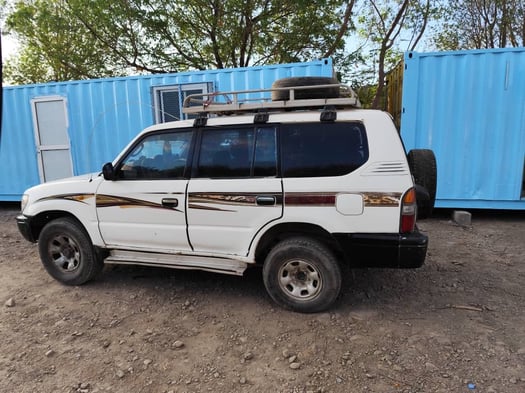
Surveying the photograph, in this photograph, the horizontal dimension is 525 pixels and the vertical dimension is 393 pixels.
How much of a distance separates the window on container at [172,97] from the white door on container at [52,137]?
2098 mm

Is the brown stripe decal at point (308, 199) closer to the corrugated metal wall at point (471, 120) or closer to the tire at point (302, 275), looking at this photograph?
the tire at point (302, 275)

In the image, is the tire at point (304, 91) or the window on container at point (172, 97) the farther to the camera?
the window on container at point (172, 97)

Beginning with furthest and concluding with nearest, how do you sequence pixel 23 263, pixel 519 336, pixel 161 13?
pixel 161 13, pixel 23 263, pixel 519 336

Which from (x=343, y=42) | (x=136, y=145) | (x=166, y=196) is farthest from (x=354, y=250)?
(x=343, y=42)

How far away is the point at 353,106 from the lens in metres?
3.70

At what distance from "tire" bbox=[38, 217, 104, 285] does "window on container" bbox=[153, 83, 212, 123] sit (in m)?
3.52

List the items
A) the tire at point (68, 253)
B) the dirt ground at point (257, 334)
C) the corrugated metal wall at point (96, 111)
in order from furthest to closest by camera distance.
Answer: the corrugated metal wall at point (96, 111), the tire at point (68, 253), the dirt ground at point (257, 334)

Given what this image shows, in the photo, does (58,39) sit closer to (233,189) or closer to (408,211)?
(233,189)

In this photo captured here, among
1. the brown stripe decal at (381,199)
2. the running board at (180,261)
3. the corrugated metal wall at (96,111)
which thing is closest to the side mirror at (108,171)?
the running board at (180,261)

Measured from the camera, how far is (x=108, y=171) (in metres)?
3.85

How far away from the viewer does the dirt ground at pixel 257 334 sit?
2.66 metres

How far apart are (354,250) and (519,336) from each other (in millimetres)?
1448

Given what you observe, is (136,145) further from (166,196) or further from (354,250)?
(354,250)

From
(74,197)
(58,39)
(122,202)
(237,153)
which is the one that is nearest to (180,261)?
(122,202)
